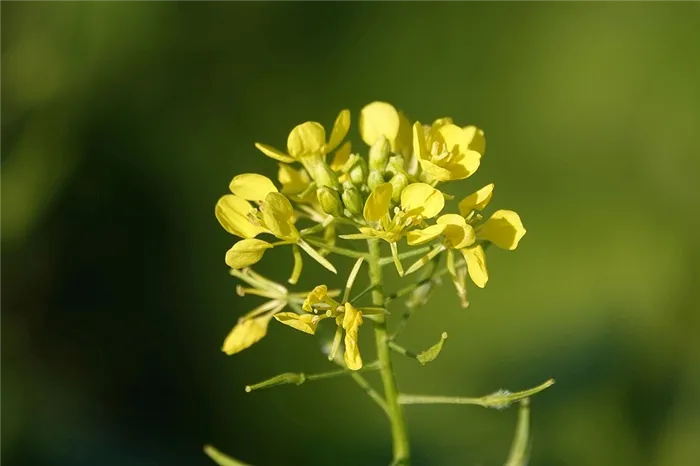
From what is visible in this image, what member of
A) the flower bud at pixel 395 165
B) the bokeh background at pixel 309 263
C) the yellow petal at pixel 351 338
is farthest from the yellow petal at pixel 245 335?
the bokeh background at pixel 309 263

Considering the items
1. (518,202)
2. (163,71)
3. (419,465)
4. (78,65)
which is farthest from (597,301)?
(78,65)

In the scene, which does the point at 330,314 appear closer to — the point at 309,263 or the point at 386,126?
the point at 386,126

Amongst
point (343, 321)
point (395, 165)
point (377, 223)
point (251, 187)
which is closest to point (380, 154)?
point (395, 165)

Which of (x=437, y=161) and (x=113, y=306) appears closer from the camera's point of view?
(x=437, y=161)

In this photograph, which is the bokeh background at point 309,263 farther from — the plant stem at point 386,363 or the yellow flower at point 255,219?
the yellow flower at point 255,219

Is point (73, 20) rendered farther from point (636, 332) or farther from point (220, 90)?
point (636, 332)

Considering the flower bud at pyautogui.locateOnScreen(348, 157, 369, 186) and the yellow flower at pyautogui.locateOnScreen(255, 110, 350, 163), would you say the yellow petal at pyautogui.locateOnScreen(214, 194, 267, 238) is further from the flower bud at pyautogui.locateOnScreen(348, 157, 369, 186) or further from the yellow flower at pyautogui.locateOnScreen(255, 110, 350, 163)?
the flower bud at pyautogui.locateOnScreen(348, 157, 369, 186)
